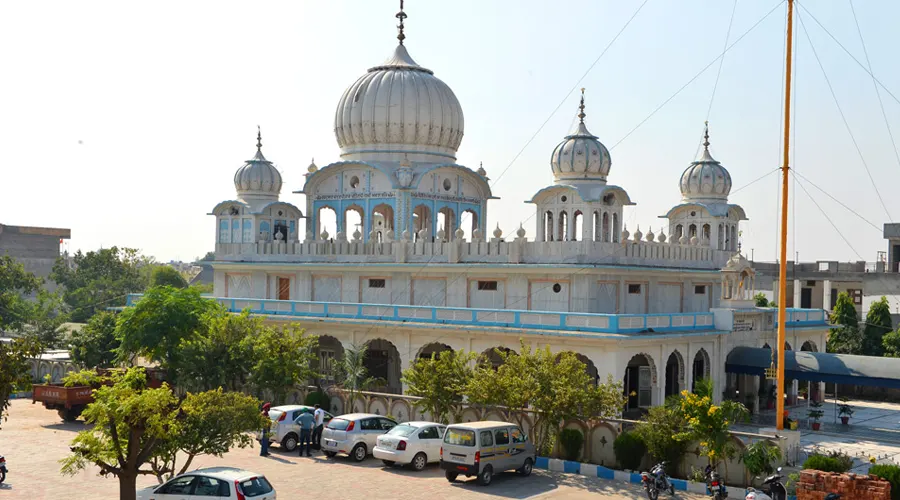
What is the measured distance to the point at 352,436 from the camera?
26047 mm

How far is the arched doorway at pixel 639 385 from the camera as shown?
1307 inches

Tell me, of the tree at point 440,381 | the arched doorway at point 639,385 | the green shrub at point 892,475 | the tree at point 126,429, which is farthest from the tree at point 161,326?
the green shrub at point 892,475

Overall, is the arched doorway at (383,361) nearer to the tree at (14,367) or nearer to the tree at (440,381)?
the tree at (440,381)

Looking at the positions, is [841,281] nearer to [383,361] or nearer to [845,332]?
[845,332]

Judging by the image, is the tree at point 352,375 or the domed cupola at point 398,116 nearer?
the tree at point 352,375

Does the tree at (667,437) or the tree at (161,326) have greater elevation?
the tree at (161,326)

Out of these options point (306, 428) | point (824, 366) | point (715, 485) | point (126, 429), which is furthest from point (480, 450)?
point (824, 366)

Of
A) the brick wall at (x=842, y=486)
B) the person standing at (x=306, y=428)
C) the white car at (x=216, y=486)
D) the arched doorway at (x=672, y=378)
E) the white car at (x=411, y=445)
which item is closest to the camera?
the white car at (x=216, y=486)

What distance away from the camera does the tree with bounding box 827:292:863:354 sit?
46.3 metres

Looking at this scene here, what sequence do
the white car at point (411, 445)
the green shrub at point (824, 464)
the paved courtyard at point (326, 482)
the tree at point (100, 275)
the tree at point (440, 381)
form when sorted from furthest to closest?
the tree at point (100, 275)
the tree at point (440, 381)
the white car at point (411, 445)
the paved courtyard at point (326, 482)
the green shrub at point (824, 464)

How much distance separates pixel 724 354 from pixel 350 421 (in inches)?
576

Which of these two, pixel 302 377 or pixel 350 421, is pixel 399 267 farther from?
pixel 350 421

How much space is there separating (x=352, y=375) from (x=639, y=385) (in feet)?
31.9

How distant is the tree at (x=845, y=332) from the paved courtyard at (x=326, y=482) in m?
26.6
